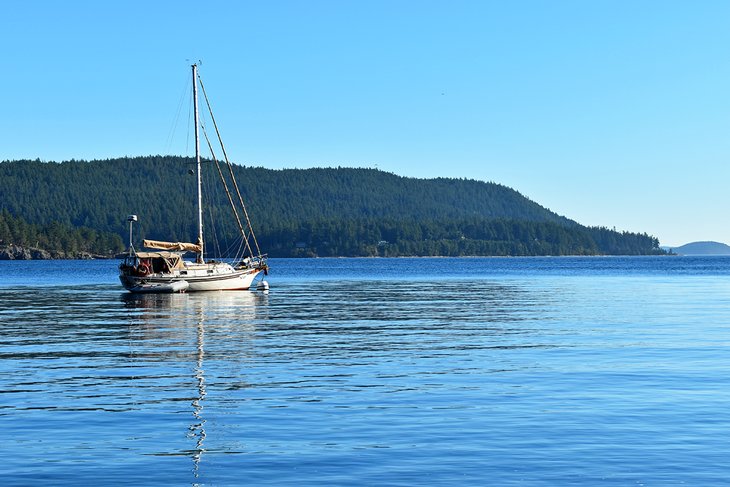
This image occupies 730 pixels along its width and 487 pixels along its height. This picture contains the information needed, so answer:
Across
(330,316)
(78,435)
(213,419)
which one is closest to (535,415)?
(213,419)

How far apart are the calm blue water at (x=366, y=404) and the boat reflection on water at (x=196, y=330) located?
149 mm

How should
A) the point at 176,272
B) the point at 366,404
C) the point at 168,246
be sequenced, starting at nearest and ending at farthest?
the point at 366,404 < the point at 176,272 < the point at 168,246

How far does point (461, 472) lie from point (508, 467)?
882mm

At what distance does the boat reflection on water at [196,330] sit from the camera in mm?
25797

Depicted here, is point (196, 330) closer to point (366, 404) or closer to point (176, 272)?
point (366, 404)

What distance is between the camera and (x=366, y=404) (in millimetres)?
24359

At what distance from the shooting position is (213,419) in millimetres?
22438

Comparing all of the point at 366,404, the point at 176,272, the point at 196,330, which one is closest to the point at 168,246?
the point at 176,272

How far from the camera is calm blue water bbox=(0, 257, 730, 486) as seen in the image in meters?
18.0

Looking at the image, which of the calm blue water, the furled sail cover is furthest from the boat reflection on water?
the furled sail cover

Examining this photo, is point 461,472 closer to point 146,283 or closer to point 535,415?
point 535,415

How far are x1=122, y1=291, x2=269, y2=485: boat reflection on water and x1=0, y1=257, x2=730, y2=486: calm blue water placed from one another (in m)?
0.15

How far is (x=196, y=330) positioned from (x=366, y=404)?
76.6ft

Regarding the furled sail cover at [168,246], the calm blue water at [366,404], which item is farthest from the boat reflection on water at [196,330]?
the furled sail cover at [168,246]
